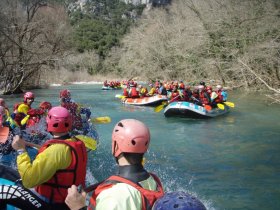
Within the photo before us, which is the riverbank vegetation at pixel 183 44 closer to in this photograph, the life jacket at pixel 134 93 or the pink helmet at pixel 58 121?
the life jacket at pixel 134 93

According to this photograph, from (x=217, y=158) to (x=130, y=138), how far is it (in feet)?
21.6

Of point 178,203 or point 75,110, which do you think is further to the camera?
point 75,110

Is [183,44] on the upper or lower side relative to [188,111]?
upper

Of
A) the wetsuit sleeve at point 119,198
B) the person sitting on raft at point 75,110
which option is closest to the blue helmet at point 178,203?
the wetsuit sleeve at point 119,198

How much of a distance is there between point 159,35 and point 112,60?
851 inches

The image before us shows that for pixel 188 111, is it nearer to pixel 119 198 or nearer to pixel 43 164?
pixel 43 164

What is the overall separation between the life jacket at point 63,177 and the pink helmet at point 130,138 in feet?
2.59

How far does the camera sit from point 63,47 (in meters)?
27.4

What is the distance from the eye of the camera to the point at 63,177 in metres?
2.79

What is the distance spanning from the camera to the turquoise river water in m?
6.16

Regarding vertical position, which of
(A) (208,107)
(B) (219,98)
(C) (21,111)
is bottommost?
(A) (208,107)

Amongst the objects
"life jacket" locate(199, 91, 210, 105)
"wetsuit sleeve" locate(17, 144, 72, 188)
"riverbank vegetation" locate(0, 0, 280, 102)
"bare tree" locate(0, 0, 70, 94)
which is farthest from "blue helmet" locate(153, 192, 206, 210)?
"bare tree" locate(0, 0, 70, 94)

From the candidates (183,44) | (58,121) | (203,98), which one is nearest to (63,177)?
(58,121)

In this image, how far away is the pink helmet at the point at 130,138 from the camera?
2.04m
